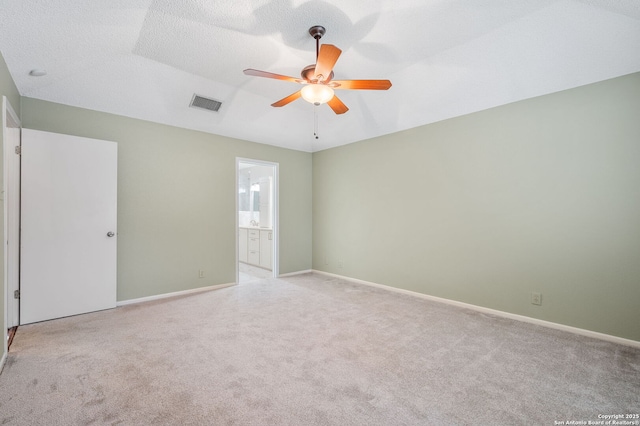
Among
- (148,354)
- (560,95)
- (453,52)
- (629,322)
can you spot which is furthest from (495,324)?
(148,354)

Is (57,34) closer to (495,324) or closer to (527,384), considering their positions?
(527,384)

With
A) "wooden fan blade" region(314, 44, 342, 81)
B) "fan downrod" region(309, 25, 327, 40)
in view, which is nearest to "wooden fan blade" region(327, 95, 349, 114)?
"wooden fan blade" region(314, 44, 342, 81)

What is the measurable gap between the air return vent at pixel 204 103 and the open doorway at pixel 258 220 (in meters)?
1.08

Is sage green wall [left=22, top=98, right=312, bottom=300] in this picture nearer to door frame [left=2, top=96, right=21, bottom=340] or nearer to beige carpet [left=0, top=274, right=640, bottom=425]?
door frame [left=2, top=96, right=21, bottom=340]

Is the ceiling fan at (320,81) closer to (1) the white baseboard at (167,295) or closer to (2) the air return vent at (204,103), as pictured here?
A: (2) the air return vent at (204,103)

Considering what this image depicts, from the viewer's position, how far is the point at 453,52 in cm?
288

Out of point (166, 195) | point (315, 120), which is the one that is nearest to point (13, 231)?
point (166, 195)

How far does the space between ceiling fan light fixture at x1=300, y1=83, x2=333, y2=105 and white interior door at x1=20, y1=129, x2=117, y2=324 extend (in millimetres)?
2672

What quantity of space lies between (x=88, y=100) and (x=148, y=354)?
2976 millimetres

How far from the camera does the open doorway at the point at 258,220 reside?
5.47 meters

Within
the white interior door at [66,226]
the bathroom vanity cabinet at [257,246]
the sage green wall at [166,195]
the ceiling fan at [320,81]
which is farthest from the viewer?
the bathroom vanity cabinet at [257,246]

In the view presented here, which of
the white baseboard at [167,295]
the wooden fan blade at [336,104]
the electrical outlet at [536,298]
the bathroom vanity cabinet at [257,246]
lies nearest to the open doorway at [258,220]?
the bathroom vanity cabinet at [257,246]

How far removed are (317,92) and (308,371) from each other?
222 cm

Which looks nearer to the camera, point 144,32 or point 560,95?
point 144,32
